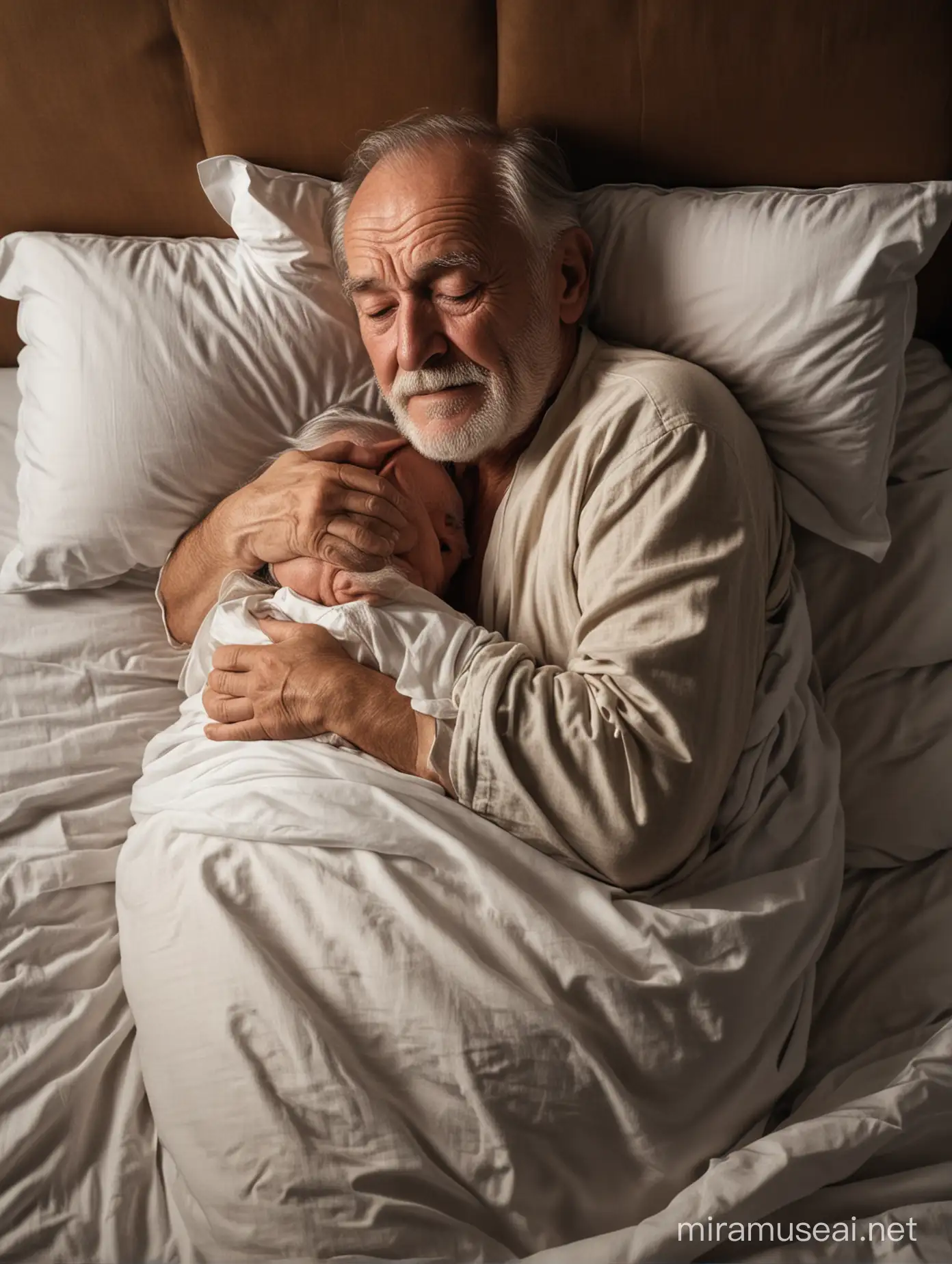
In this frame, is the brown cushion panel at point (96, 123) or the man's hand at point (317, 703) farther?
the brown cushion panel at point (96, 123)

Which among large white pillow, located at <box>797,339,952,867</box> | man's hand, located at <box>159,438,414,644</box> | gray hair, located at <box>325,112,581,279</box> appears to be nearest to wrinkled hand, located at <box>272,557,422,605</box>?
man's hand, located at <box>159,438,414,644</box>

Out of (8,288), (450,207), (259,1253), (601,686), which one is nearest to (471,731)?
(601,686)

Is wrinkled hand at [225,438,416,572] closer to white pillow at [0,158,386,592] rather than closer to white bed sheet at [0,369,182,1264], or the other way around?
white pillow at [0,158,386,592]

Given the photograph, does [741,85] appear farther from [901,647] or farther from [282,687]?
[282,687]

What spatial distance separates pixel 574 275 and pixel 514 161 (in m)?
0.18

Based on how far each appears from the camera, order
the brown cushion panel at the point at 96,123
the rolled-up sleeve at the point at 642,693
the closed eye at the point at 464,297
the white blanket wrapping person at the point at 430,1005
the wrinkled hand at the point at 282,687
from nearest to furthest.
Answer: the white blanket wrapping person at the point at 430,1005 < the rolled-up sleeve at the point at 642,693 < the wrinkled hand at the point at 282,687 < the closed eye at the point at 464,297 < the brown cushion panel at the point at 96,123

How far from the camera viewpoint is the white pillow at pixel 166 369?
1.56 m

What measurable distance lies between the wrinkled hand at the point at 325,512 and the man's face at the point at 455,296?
4.6 inches

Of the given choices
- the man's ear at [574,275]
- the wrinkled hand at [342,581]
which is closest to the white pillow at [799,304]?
the man's ear at [574,275]

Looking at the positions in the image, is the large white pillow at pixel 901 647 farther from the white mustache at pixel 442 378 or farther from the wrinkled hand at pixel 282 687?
the wrinkled hand at pixel 282 687

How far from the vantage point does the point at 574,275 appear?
1.50 metres

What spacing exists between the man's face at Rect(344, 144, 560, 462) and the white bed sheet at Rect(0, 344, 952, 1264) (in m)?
0.54

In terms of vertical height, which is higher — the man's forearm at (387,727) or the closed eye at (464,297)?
the closed eye at (464,297)

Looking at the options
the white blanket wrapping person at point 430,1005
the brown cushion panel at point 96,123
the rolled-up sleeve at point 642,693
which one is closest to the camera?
the white blanket wrapping person at point 430,1005
